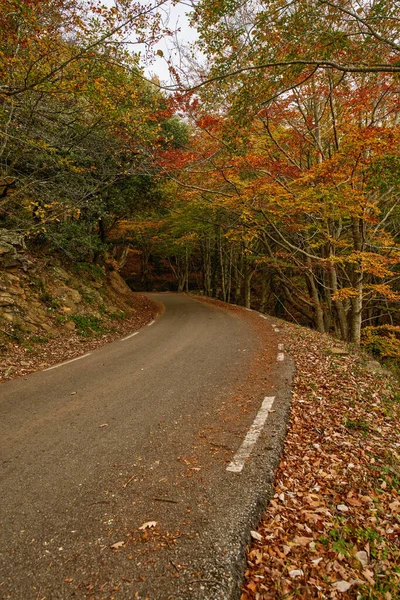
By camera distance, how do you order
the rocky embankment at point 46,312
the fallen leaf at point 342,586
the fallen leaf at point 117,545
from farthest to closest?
the rocky embankment at point 46,312 → the fallen leaf at point 117,545 → the fallen leaf at point 342,586

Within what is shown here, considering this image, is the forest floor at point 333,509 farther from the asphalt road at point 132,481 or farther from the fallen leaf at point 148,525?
the fallen leaf at point 148,525

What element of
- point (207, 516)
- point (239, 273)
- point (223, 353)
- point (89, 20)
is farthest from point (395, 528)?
point (239, 273)

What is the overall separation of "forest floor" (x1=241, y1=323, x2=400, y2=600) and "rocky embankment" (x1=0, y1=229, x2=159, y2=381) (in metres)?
6.42

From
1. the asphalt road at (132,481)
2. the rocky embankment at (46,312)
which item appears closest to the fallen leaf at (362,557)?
the asphalt road at (132,481)

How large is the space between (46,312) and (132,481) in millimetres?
8590

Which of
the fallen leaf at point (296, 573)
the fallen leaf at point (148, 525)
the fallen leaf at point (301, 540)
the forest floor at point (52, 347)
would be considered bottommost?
the forest floor at point (52, 347)

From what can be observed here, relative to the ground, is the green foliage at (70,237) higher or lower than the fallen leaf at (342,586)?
higher

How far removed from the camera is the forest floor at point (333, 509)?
228 cm

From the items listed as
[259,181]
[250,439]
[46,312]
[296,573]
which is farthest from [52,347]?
[259,181]

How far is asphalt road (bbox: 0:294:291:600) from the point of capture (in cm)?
228

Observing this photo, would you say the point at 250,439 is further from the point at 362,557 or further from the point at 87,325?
the point at 87,325

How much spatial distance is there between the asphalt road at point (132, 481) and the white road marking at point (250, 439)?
62 millimetres

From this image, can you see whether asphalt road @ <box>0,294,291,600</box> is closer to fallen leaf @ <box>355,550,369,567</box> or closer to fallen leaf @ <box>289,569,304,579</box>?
fallen leaf @ <box>289,569,304,579</box>

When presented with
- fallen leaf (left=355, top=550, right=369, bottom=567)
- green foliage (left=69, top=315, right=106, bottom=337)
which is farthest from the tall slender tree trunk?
fallen leaf (left=355, top=550, right=369, bottom=567)
